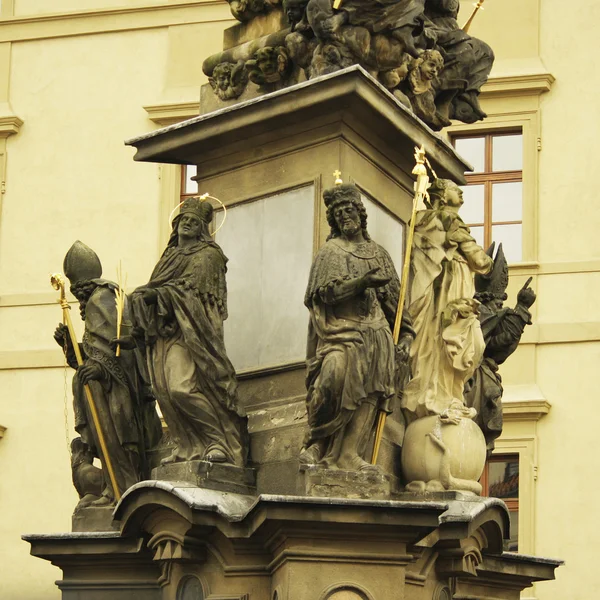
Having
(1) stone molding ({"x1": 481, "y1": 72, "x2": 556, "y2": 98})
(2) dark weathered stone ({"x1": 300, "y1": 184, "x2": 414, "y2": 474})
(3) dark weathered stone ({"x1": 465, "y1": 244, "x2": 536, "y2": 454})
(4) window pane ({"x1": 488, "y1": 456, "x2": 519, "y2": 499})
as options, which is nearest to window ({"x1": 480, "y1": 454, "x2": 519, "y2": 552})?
(4) window pane ({"x1": 488, "y1": 456, "x2": 519, "y2": 499})

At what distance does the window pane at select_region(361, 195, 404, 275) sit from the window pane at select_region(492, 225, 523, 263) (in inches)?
473

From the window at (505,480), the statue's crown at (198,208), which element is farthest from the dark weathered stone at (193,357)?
the window at (505,480)

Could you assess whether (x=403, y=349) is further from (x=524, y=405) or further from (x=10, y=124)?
(x=10, y=124)

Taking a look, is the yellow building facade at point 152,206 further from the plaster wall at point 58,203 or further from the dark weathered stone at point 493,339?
the dark weathered stone at point 493,339

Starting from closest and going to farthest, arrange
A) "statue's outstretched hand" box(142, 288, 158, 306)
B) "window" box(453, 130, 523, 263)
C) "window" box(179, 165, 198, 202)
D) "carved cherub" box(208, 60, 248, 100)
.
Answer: "statue's outstretched hand" box(142, 288, 158, 306), "carved cherub" box(208, 60, 248, 100), "window" box(453, 130, 523, 263), "window" box(179, 165, 198, 202)

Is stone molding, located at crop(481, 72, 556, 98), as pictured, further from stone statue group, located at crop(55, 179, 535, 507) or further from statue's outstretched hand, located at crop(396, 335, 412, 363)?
statue's outstretched hand, located at crop(396, 335, 412, 363)

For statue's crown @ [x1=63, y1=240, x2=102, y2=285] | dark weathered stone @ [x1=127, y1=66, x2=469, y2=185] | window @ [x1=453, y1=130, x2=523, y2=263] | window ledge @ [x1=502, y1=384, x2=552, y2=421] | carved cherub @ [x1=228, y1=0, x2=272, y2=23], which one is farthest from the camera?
window @ [x1=453, y1=130, x2=523, y2=263]

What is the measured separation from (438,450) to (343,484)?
0.89 m

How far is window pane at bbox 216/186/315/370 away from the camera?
1311 cm

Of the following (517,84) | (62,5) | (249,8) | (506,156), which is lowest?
(249,8)

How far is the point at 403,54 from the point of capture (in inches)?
530

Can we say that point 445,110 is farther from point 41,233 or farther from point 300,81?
point 41,233

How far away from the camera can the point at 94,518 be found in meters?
13.1

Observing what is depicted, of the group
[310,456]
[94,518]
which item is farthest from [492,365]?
[94,518]
